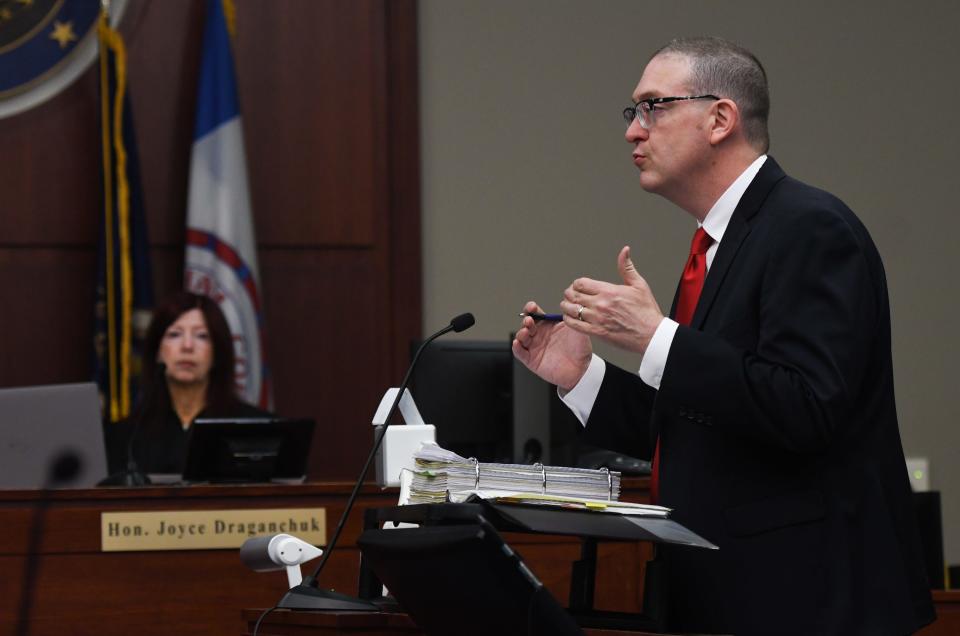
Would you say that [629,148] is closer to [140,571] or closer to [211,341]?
[211,341]

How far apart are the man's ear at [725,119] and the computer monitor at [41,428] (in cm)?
198

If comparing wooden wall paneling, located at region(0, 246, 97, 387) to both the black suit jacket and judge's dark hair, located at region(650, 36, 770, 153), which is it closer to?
judge's dark hair, located at region(650, 36, 770, 153)

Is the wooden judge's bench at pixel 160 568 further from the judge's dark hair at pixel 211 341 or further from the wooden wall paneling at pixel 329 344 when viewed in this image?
the wooden wall paneling at pixel 329 344

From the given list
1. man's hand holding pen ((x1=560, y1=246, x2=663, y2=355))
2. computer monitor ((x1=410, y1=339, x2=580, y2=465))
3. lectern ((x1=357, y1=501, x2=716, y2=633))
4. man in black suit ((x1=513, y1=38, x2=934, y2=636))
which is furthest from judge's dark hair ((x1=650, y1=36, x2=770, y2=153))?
computer monitor ((x1=410, y1=339, x2=580, y2=465))

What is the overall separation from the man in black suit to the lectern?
167mm

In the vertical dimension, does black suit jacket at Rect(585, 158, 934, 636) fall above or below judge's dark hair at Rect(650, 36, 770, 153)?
below

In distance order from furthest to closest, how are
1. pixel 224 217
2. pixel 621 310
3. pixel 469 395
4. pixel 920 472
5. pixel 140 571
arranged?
pixel 920 472
pixel 224 217
pixel 469 395
pixel 140 571
pixel 621 310

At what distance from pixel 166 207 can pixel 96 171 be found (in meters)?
0.30

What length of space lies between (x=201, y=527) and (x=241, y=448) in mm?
396

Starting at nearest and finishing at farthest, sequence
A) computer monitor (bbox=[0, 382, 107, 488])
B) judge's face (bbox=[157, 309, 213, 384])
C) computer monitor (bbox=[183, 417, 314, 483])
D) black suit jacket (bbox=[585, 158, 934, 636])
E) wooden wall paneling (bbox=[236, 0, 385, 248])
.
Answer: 1. black suit jacket (bbox=[585, 158, 934, 636])
2. computer monitor (bbox=[183, 417, 314, 483])
3. computer monitor (bbox=[0, 382, 107, 488])
4. judge's face (bbox=[157, 309, 213, 384])
5. wooden wall paneling (bbox=[236, 0, 385, 248])

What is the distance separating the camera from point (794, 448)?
1.78m

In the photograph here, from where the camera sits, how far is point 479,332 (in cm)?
564

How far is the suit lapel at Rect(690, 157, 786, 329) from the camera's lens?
1.96m

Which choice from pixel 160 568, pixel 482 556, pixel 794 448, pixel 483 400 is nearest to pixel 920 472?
pixel 483 400
